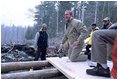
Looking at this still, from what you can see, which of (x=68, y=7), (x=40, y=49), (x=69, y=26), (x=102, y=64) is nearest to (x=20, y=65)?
(x=69, y=26)

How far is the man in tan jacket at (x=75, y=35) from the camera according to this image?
15.4ft

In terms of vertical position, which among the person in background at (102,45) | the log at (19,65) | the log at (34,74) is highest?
the person in background at (102,45)

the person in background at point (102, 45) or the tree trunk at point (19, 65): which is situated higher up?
the person in background at point (102, 45)

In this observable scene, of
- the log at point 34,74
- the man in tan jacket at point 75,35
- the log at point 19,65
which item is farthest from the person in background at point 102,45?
the log at point 19,65

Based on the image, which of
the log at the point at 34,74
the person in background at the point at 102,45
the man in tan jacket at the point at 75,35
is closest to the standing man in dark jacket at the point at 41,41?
the man in tan jacket at the point at 75,35

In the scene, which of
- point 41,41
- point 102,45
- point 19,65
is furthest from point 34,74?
point 41,41

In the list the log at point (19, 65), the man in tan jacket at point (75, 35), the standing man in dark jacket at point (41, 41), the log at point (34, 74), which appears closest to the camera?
the log at point (34, 74)

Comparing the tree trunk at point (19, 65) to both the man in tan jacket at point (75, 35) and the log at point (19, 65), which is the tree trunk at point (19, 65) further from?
the man in tan jacket at point (75, 35)

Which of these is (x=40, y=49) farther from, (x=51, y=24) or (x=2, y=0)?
(x=51, y=24)

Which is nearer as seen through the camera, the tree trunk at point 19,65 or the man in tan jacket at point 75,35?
the tree trunk at point 19,65

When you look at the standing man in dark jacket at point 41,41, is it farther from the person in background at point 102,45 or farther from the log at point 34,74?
the person in background at point 102,45

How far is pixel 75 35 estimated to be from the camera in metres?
4.84

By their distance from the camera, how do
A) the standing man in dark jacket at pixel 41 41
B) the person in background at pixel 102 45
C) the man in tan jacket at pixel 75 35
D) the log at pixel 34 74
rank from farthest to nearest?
1. the standing man in dark jacket at pixel 41 41
2. the man in tan jacket at pixel 75 35
3. the log at pixel 34 74
4. the person in background at pixel 102 45

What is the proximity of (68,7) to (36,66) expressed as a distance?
10168 mm
